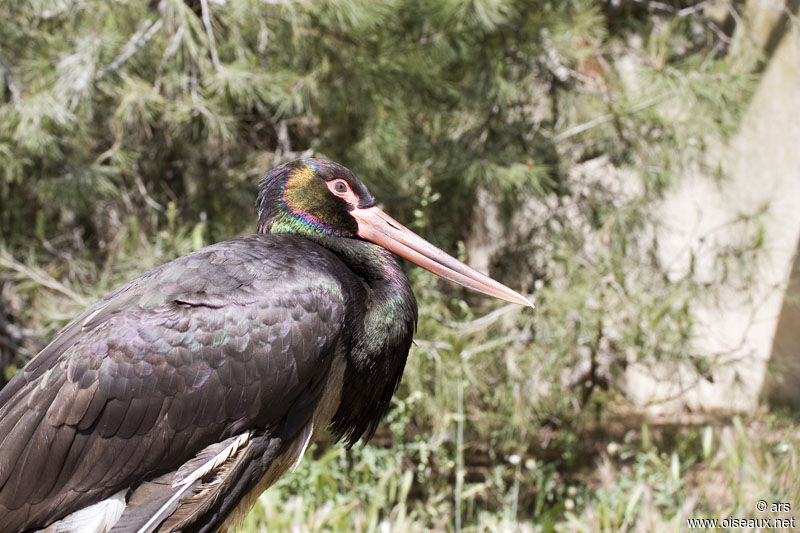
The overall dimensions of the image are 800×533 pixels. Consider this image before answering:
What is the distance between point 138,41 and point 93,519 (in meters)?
2.08

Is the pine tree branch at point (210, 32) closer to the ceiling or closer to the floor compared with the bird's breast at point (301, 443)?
closer to the ceiling

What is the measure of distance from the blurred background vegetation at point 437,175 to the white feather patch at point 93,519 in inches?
→ 53.3

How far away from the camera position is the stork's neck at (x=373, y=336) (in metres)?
2.07

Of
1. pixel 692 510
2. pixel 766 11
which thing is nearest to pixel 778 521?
pixel 692 510

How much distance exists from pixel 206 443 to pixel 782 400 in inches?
176

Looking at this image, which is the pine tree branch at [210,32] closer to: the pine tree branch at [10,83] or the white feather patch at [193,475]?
the pine tree branch at [10,83]

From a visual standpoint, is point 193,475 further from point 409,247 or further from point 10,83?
point 10,83

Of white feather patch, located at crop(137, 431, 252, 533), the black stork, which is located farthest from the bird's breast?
white feather patch, located at crop(137, 431, 252, 533)

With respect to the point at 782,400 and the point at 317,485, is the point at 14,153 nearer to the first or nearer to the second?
the point at 317,485

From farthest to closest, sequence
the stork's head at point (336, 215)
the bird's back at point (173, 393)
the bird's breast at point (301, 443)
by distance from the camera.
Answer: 1. the stork's head at point (336, 215)
2. the bird's breast at point (301, 443)
3. the bird's back at point (173, 393)

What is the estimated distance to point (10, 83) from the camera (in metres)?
3.34

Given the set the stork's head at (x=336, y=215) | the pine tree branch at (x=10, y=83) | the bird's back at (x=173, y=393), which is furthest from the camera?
the pine tree branch at (x=10, y=83)

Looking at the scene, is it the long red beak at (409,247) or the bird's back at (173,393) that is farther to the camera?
the long red beak at (409,247)

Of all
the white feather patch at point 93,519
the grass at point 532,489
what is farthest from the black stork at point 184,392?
the grass at point 532,489
